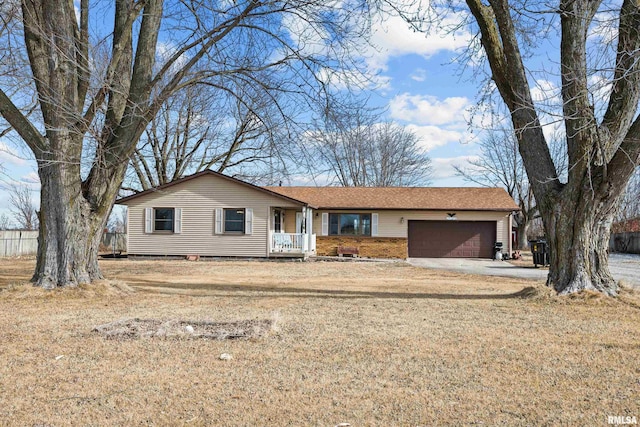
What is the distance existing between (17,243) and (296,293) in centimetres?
1881

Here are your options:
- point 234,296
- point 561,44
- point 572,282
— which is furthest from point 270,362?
point 561,44

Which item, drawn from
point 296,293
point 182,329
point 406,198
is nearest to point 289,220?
point 406,198

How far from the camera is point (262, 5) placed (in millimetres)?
9461

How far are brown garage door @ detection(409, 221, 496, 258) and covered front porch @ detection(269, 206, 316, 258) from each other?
16.8 feet

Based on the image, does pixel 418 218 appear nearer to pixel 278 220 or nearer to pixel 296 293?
pixel 278 220

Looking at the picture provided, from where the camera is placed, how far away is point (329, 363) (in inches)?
193

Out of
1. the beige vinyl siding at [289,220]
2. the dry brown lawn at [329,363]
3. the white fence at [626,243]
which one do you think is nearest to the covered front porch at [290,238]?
the beige vinyl siding at [289,220]

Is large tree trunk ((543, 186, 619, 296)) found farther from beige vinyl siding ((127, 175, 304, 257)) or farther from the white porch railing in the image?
the white porch railing

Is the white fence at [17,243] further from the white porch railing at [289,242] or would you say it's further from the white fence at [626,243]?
the white fence at [626,243]

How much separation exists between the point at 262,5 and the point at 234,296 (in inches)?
215

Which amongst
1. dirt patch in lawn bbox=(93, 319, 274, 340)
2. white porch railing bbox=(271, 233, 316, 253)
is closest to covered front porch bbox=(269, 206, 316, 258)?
white porch railing bbox=(271, 233, 316, 253)

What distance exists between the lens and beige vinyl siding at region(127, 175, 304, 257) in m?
21.7

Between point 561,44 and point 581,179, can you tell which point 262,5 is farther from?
point 581,179

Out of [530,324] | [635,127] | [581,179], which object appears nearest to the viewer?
[530,324]
